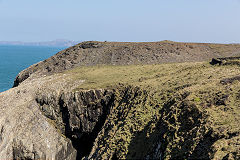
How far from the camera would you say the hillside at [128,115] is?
2270cm

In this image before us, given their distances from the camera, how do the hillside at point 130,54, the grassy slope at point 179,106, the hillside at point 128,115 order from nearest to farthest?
the grassy slope at point 179,106 < the hillside at point 128,115 < the hillside at point 130,54

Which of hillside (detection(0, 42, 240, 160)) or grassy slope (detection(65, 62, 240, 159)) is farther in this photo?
hillside (detection(0, 42, 240, 160))

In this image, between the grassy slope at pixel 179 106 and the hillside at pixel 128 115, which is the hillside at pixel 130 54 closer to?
the hillside at pixel 128 115

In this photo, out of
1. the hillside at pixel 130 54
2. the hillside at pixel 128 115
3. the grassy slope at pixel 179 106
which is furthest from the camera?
the hillside at pixel 130 54

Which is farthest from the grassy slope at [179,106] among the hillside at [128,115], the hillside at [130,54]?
the hillside at [130,54]

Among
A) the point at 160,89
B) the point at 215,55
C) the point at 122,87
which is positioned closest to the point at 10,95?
the point at 122,87

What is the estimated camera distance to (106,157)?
31031 millimetres

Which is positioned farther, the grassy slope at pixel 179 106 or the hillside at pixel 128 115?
the hillside at pixel 128 115

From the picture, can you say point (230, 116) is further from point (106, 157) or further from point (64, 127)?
point (64, 127)

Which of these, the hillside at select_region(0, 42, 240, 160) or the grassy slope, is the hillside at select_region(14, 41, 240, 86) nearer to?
the hillside at select_region(0, 42, 240, 160)

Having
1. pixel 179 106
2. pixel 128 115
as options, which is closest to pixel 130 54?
pixel 128 115

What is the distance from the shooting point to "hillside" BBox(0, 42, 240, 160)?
2270cm

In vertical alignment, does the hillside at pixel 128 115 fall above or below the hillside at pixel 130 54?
below

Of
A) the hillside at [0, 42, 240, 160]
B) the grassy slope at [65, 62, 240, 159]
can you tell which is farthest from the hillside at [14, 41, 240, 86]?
the grassy slope at [65, 62, 240, 159]
